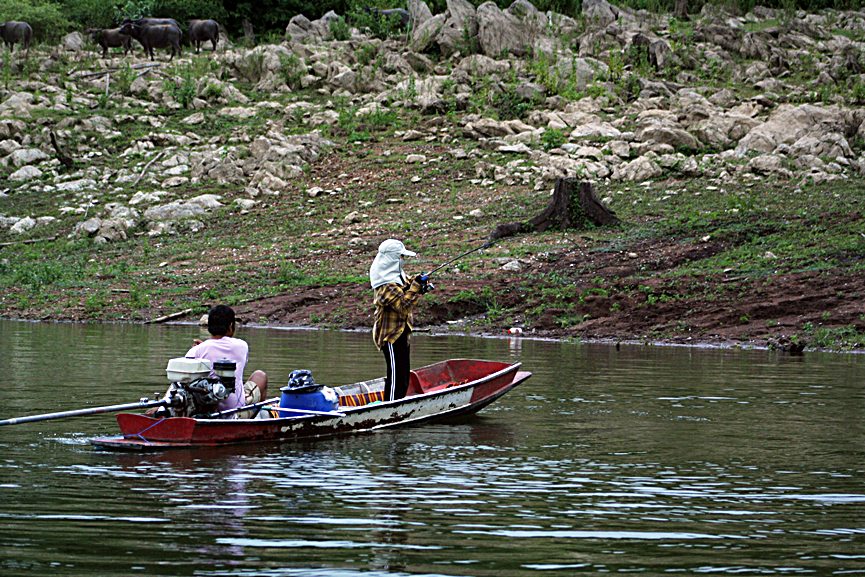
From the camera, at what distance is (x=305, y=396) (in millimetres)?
11305

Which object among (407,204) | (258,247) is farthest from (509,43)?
(258,247)

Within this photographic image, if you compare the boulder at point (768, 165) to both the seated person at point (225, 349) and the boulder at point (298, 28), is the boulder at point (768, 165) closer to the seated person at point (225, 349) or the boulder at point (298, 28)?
the boulder at point (298, 28)

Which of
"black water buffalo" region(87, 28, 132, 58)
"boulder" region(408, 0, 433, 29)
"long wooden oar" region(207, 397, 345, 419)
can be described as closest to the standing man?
"long wooden oar" region(207, 397, 345, 419)

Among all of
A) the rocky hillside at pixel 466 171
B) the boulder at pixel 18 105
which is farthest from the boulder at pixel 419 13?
the boulder at pixel 18 105

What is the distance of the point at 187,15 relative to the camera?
52.5 meters

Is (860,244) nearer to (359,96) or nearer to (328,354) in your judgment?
(328,354)

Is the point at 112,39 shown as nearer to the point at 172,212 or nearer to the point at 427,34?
the point at 427,34

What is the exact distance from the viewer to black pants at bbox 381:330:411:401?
12.5 metres

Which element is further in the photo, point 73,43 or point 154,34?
point 73,43

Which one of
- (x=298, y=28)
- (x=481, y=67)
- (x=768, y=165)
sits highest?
(x=298, y=28)

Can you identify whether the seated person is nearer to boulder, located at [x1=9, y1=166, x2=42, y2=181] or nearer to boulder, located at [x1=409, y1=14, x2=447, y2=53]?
boulder, located at [x1=9, y1=166, x2=42, y2=181]

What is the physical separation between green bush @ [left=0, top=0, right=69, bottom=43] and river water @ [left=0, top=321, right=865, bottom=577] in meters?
37.2

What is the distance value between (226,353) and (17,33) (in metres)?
38.7

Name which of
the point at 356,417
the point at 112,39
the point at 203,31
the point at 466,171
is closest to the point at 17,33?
the point at 112,39
